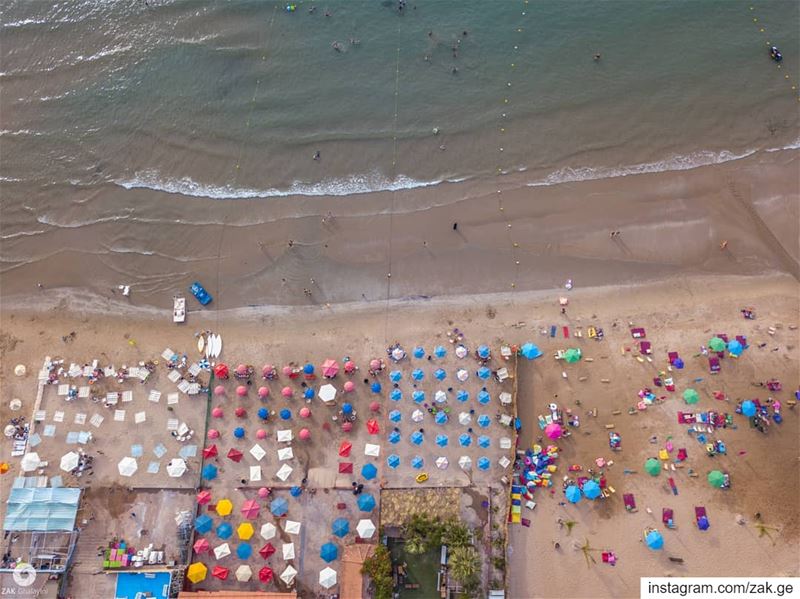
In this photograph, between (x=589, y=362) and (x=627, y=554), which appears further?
(x=589, y=362)

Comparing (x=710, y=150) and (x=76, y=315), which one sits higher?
(x=710, y=150)

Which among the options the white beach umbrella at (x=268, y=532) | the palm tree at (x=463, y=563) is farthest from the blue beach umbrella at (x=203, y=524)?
the palm tree at (x=463, y=563)

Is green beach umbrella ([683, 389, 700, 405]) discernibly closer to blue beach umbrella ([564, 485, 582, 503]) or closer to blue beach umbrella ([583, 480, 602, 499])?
blue beach umbrella ([583, 480, 602, 499])

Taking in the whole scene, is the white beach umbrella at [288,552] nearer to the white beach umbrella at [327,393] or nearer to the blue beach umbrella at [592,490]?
the white beach umbrella at [327,393]

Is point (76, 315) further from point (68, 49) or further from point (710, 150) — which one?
point (710, 150)

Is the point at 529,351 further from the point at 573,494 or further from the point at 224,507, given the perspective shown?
the point at 224,507

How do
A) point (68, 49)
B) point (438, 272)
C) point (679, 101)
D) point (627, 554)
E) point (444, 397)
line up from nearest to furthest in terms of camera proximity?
point (627, 554), point (444, 397), point (438, 272), point (679, 101), point (68, 49)

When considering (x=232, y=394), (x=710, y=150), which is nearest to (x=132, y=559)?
(x=232, y=394)
